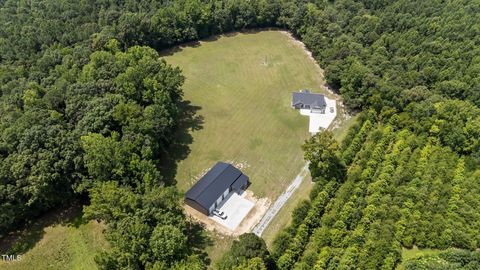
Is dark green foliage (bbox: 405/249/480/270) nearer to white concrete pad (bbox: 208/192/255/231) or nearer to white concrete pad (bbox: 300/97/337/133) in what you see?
white concrete pad (bbox: 208/192/255/231)

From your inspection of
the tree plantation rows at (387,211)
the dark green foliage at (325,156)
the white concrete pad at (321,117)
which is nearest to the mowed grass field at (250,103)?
the white concrete pad at (321,117)

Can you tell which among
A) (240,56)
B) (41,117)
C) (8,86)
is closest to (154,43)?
(240,56)

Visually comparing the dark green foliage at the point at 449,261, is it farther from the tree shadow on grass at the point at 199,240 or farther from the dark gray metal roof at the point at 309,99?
the dark gray metal roof at the point at 309,99

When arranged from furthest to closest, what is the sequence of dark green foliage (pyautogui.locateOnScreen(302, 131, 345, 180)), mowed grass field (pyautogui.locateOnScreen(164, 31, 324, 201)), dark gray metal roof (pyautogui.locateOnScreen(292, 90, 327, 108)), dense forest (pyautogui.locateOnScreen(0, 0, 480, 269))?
dark gray metal roof (pyautogui.locateOnScreen(292, 90, 327, 108)) < mowed grass field (pyautogui.locateOnScreen(164, 31, 324, 201)) < dark green foliage (pyautogui.locateOnScreen(302, 131, 345, 180)) < dense forest (pyautogui.locateOnScreen(0, 0, 480, 269))

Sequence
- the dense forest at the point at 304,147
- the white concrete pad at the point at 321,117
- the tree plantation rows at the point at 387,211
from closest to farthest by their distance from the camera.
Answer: the dense forest at the point at 304,147, the tree plantation rows at the point at 387,211, the white concrete pad at the point at 321,117

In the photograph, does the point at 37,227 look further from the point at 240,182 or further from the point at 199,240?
the point at 240,182

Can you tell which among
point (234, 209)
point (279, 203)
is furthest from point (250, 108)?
point (234, 209)

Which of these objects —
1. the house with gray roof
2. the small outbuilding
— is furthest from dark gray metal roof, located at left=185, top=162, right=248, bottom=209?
the house with gray roof
